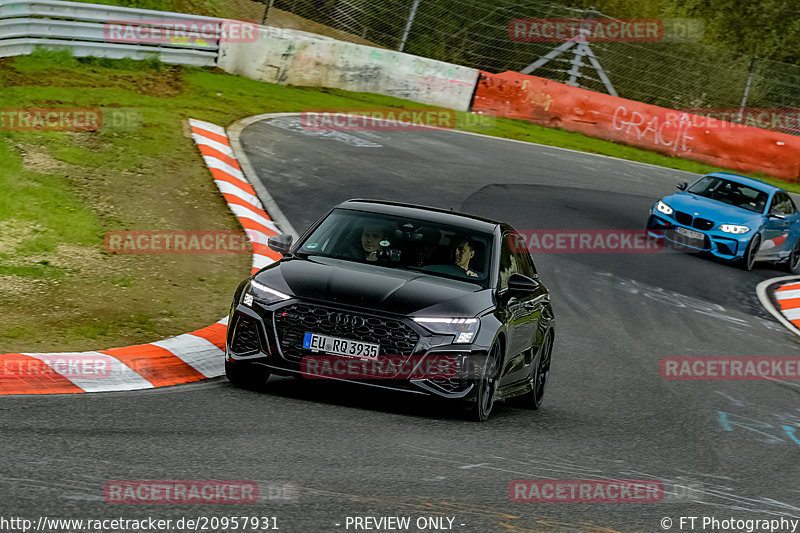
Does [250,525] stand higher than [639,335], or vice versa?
[250,525]

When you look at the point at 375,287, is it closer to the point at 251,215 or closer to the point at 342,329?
the point at 342,329

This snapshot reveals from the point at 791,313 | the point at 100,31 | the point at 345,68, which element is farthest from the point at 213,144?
the point at 791,313

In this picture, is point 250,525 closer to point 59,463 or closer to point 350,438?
point 59,463

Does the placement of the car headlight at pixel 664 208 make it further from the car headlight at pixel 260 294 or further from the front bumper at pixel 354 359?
the car headlight at pixel 260 294

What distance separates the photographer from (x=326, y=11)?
27609 mm

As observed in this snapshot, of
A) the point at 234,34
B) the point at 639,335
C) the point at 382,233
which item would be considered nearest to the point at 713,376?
the point at 639,335

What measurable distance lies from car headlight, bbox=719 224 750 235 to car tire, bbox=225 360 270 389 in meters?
12.5

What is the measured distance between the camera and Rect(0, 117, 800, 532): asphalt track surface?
595cm

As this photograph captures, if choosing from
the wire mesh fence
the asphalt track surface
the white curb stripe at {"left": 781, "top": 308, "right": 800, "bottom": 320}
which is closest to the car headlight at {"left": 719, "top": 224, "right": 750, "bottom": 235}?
the white curb stripe at {"left": 781, "top": 308, "right": 800, "bottom": 320}

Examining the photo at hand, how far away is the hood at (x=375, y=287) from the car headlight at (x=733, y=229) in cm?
1154

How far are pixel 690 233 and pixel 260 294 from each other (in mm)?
12703

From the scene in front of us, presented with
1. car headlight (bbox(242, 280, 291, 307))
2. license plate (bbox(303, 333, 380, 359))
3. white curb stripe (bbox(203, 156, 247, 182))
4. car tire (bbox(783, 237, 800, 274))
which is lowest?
car tire (bbox(783, 237, 800, 274))

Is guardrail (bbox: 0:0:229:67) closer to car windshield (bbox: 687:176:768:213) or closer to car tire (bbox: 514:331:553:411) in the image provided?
car windshield (bbox: 687:176:768:213)

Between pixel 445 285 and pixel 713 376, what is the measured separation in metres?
5.05
